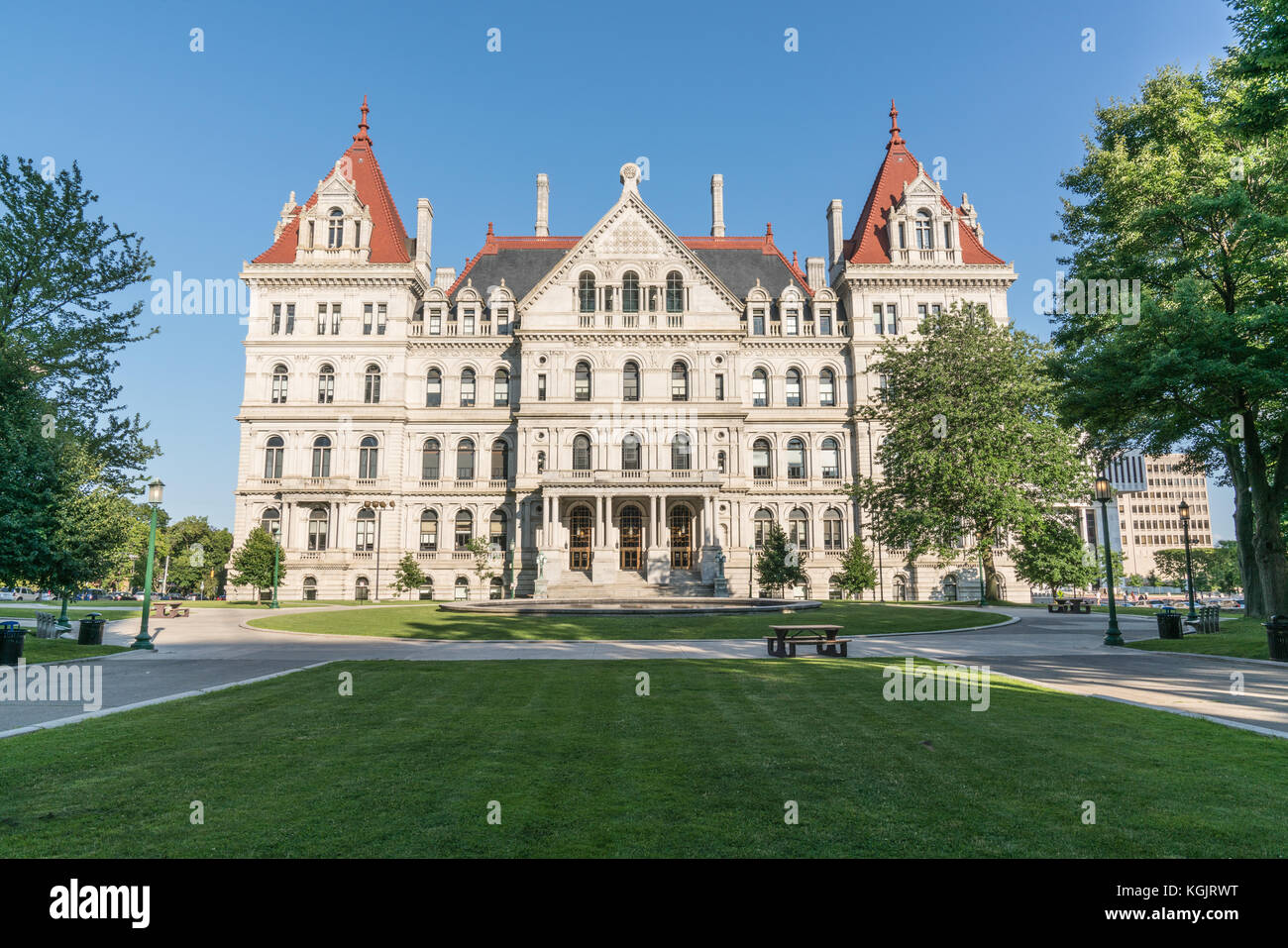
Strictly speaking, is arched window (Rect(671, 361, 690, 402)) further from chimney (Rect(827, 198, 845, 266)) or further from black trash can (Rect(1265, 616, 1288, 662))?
black trash can (Rect(1265, 616, 1288, 662))

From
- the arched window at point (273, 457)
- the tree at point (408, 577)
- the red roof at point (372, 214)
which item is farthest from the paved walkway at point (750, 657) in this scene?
the red roof at point (372, 214)

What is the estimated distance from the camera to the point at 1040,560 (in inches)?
1491

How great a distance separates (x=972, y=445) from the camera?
3133 cm

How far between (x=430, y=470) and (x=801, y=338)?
2985 centimetres

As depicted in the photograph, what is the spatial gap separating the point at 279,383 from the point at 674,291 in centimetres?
2996

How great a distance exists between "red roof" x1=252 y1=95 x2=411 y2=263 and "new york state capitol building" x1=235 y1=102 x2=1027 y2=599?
0.35 m

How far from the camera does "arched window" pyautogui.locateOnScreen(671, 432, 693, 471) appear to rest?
1965 inches

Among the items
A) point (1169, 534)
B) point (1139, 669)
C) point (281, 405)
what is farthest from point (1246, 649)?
point (1169, 534)

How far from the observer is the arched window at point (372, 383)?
53.0 meters

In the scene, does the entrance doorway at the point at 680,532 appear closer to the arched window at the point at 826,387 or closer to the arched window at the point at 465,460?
the arched window at the point at 826,387

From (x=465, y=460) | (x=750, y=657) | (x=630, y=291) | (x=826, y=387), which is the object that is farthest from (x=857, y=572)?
(x=750, y=657)

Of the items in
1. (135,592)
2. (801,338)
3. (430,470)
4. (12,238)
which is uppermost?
(801,338)

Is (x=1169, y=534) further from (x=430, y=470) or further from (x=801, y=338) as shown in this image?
(x=430, y=470)

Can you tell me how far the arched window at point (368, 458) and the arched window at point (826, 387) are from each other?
33.7m
